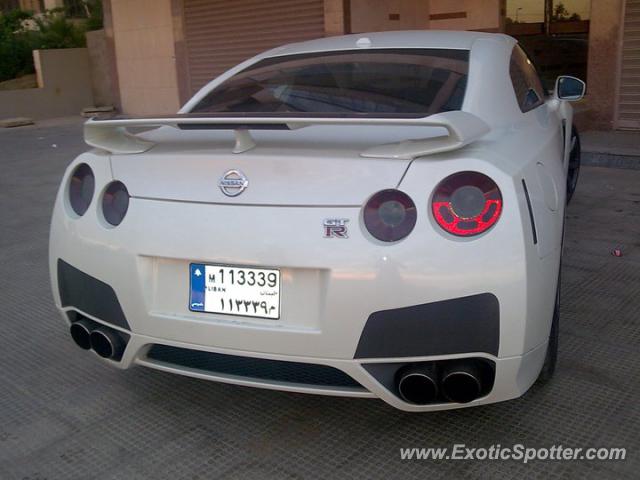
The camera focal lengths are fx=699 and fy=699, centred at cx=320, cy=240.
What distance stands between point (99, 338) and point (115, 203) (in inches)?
19.6

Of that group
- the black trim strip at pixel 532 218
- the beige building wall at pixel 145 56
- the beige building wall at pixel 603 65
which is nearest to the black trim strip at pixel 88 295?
the black trim strip at pixel 532 218

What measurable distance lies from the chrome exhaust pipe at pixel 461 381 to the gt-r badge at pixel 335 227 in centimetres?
54

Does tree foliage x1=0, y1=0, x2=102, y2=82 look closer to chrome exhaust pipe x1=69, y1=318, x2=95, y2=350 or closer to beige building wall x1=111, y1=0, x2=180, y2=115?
beige building wall x1=111, y1=0, x2=180, y2=115

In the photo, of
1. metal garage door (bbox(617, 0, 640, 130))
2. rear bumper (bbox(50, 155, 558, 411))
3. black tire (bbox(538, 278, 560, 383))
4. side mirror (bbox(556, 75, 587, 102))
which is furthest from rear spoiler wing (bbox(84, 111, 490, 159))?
metal garage door (bbox(617, 0, 640, 130))

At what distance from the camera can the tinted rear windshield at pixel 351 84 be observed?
115 inches

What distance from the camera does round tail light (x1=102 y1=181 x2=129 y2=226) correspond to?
2.50 m

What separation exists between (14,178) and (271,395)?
675 cm

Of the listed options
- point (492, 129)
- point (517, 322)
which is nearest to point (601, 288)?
point (492, 129)

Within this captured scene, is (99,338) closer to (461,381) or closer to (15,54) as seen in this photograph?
(461,381)

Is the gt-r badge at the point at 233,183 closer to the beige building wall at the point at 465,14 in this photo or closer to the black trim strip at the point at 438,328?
the black trim strip at the point at 438,328

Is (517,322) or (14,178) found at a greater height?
(517,322)

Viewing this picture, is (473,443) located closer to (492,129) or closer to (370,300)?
(370,300)

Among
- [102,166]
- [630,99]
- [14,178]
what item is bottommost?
[14,178]

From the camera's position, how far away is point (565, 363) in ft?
10.1
